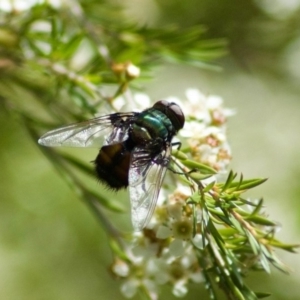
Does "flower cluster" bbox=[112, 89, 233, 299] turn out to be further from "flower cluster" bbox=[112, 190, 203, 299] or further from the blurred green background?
the blurred green background

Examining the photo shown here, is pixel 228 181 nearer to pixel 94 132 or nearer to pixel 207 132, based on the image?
pixel 207 132

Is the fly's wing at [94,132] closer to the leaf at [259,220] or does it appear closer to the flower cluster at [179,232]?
the flower cluster at [179,232]

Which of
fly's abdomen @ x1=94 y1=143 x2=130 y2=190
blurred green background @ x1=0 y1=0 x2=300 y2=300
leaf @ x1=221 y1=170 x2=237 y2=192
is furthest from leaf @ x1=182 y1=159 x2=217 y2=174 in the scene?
blurred green background @ x1=0 y1=0 x2=300 y2=300

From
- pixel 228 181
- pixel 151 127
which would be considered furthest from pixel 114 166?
pixel 228 181

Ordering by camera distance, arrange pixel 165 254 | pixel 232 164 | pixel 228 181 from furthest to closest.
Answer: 1. pixel 232 164
2. pixel 165 254
3. pixel 228 181

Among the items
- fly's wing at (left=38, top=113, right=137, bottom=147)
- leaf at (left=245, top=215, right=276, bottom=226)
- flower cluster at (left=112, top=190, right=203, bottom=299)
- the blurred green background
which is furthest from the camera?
the blurred green background

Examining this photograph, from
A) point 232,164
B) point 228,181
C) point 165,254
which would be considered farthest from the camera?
point 232,164

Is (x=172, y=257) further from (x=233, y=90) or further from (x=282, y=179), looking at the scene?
(x=233, y=90)
